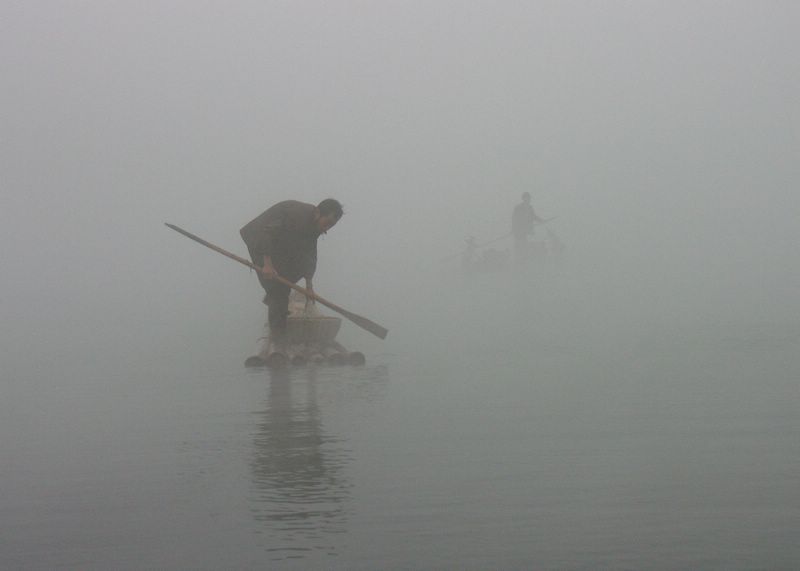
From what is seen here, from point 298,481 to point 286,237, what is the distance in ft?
15.8

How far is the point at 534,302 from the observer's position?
14.8m

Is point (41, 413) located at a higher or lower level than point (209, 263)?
lower

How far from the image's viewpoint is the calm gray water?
3.01m

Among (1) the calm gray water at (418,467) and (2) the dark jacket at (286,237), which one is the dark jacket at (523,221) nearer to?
(2) the dark jacket at (286,237)

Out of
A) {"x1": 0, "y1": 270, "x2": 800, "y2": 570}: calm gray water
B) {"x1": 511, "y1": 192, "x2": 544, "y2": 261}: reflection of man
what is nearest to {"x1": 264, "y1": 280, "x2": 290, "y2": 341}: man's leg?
{"x1": 0, "y1": 270, "x2": 800, "y2": 570}: calm gray water

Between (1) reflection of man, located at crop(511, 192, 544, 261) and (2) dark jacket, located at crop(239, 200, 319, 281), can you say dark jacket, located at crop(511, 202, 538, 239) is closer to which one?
(1) reflection of man, located at crop(511, 192, 544, 261)

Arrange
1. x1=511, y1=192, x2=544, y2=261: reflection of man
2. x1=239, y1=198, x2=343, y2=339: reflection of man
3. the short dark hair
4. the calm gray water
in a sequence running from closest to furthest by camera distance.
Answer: the calm gray water → the short dark hair → x1=239, y1=198, x2=343, y2=339: reflection of man → x1=511, y1=192, x2=544, y2=261: reflection of man

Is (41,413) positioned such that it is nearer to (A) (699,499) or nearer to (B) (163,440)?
(B) (163,440)

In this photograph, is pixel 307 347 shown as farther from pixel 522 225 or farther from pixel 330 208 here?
pixel 522 225

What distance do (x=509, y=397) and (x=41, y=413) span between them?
232 centimetres

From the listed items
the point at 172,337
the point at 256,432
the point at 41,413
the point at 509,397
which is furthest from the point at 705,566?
the point at 172,337

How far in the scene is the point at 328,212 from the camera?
8227 mm

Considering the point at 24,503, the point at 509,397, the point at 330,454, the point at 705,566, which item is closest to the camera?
the point at 705,566

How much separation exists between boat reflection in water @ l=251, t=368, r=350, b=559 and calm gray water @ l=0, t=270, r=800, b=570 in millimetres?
11
